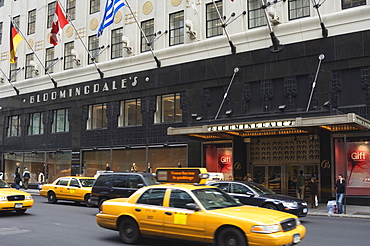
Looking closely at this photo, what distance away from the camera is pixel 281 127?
19812 mm

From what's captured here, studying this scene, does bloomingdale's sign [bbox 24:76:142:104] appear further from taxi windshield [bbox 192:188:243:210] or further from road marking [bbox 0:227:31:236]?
taxi windshield [bbox 192:188:243:210]

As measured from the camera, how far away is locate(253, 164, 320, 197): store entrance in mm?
22891

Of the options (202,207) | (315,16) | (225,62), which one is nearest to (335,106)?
(315,16)

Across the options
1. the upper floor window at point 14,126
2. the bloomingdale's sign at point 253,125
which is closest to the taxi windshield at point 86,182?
the bloomingdale's sign at point 253,125

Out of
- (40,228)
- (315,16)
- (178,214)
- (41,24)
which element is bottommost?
(40,228)

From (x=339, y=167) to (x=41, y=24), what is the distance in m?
27.9

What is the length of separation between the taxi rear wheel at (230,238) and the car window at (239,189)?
7.23 meters

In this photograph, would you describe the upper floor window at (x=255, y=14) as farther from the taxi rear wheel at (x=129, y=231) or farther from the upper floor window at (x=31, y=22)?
the upper floor window at (x=31, y=22)

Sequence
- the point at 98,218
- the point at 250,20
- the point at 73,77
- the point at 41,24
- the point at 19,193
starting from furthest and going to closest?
the point at 41,24
the point at 73,77
the point at 250,20
the point at 19,193
the point at 98,218

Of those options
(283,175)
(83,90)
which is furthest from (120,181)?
(83,90)

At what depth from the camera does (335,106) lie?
→ 21578mm

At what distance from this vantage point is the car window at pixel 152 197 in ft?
31.9

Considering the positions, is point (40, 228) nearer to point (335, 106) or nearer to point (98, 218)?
point (98, 218)

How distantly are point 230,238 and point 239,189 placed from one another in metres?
7.50
